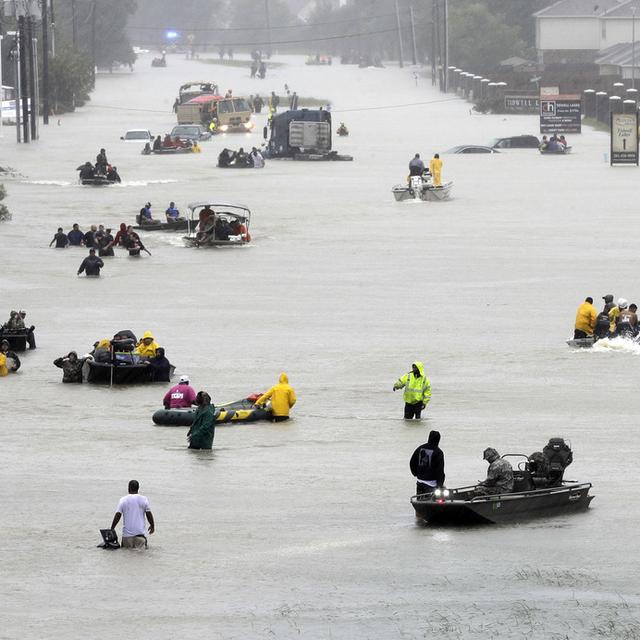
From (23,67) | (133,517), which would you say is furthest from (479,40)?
(133,517)

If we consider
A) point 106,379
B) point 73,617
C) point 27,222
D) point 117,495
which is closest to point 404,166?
point 27,222

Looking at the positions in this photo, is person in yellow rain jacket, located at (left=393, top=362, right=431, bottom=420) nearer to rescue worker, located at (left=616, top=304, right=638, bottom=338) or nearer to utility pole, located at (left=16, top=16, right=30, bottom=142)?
rescue worker, located at (left=616, top=304, right=638, bottom=338)

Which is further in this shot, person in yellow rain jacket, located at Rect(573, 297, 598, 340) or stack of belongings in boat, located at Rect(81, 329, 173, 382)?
person in yellow rain jacket, located at Rect(573, 297, 598, 340)

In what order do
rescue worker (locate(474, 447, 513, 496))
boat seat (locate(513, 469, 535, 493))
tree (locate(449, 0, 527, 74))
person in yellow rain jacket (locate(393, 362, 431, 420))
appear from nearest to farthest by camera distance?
rescue worker (locate(474, 447, 513, 496)) < boat seat (locate(513, 469, 535, 493)) < person in yellow rain jacket (locate(393, 362, 431, 420)) < tree (locate(449, 0, 527, 74))

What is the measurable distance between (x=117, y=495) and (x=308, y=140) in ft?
209

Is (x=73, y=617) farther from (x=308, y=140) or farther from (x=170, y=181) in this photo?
(x=308, y=140)

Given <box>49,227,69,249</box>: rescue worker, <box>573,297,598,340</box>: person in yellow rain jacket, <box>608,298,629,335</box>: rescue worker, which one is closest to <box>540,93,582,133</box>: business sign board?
<box>49,227,69,249</box>: rescue worker

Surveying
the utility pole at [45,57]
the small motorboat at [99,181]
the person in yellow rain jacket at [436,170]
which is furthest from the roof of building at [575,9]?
the person in yellow rain jacket at [436,170]

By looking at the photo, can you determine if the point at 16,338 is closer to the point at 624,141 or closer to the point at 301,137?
the point at 624,141

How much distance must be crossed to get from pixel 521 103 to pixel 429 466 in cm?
10418

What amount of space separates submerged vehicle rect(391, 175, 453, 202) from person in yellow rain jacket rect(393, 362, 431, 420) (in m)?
39.5

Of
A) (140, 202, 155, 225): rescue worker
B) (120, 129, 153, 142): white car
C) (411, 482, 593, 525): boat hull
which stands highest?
(120, 129, 153, 142): white car

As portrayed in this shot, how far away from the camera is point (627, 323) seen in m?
35.1

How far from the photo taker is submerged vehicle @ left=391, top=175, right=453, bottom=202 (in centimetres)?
6738
